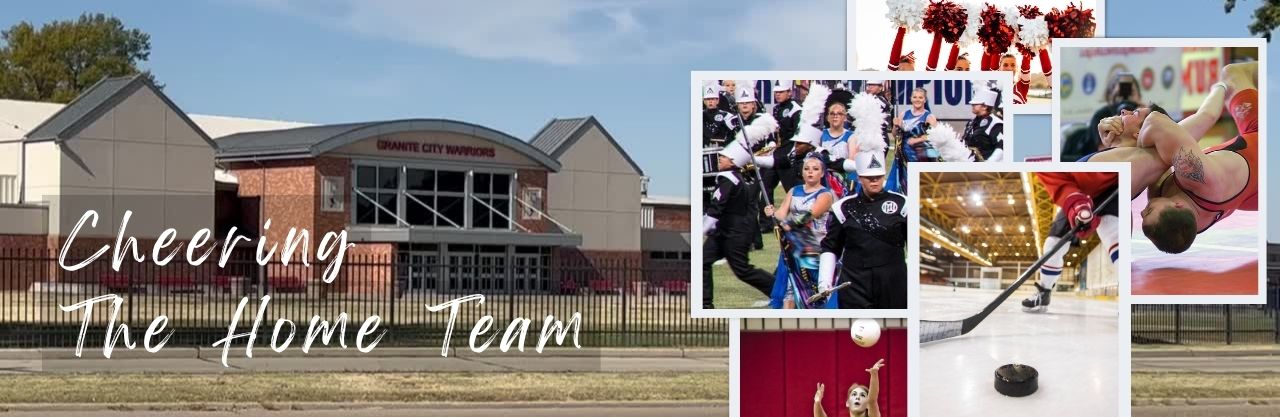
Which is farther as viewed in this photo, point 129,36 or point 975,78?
point 129,36

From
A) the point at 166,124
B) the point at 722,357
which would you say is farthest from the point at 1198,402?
the point at 166,124

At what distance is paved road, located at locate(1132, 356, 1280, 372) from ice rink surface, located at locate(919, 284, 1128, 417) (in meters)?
18.6

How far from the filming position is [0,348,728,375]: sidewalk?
23422 millimetres

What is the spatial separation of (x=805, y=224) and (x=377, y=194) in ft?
175

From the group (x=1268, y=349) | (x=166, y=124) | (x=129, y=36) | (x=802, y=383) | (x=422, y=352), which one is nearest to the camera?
(x=802, y=383)

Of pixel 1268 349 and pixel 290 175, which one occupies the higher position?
pixel 290 175

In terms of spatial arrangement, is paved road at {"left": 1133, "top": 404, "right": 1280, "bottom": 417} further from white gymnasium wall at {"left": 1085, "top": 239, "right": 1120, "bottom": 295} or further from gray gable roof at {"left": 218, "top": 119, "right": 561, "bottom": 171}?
gray gable roof at {"left": 218, "top": 119, "right": 561, "bottom": 171}

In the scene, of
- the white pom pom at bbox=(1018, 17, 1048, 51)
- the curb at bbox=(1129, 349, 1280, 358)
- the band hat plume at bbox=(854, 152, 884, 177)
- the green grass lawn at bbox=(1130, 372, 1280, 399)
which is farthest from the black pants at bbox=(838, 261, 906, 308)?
the curb at bbox=(1129, 349, 1280, 358)

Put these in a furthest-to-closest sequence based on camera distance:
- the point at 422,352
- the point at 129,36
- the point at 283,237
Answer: the point at 129,36, the point at 283,237, the point at 422,352

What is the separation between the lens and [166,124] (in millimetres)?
56125

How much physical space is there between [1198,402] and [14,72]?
286 feet

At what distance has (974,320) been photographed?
25.5 ft

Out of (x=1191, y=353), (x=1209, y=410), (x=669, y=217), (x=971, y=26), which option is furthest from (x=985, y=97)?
(x=669, y=217)

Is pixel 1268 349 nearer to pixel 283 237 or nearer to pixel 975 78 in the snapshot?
pixel 975 78
